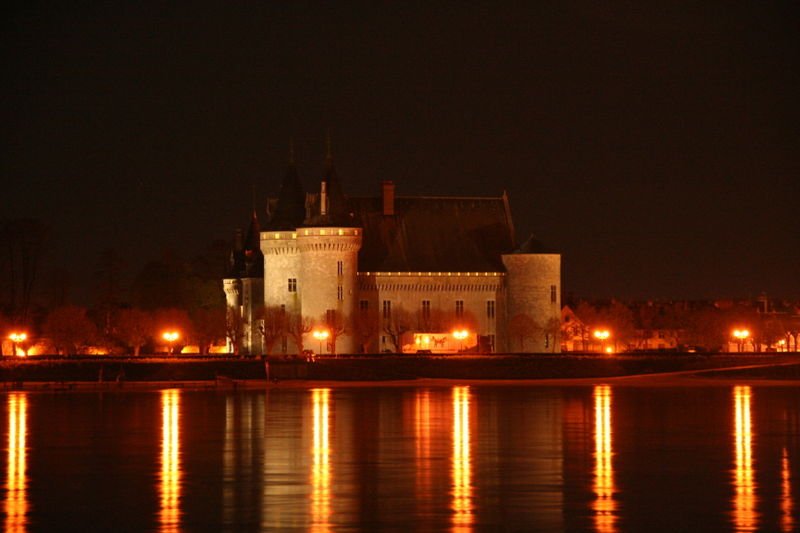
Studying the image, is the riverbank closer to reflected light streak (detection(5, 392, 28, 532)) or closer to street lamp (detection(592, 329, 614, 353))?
street lamp (detection(592, 329, 614, 353))

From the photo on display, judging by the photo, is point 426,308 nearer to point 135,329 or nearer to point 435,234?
point 435,234

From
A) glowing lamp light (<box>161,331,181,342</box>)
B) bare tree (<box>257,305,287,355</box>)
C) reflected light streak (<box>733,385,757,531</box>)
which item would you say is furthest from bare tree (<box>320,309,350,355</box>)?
reflected light streak (<box>733,385,757,531</box>)

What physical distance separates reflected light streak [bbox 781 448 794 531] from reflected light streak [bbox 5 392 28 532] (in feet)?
35.9

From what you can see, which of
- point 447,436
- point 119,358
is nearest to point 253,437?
point 447,436

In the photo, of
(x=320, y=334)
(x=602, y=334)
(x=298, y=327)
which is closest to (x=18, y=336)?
(x=298, y=327)

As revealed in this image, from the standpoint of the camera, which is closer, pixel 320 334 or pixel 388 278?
pixel 320 334

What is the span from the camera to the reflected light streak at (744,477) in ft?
79.2

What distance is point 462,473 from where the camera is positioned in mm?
29688

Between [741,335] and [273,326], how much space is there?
31986 millimetres

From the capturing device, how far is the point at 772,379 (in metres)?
70.2

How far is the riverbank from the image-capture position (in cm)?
6750

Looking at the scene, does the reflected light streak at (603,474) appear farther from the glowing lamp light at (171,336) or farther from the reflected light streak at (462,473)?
the glowing lamp light at (171,336)

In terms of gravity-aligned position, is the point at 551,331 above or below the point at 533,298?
below

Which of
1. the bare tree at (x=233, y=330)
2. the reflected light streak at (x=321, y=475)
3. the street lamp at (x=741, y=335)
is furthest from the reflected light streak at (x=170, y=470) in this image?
the street lamp at (x=741, y=335)
